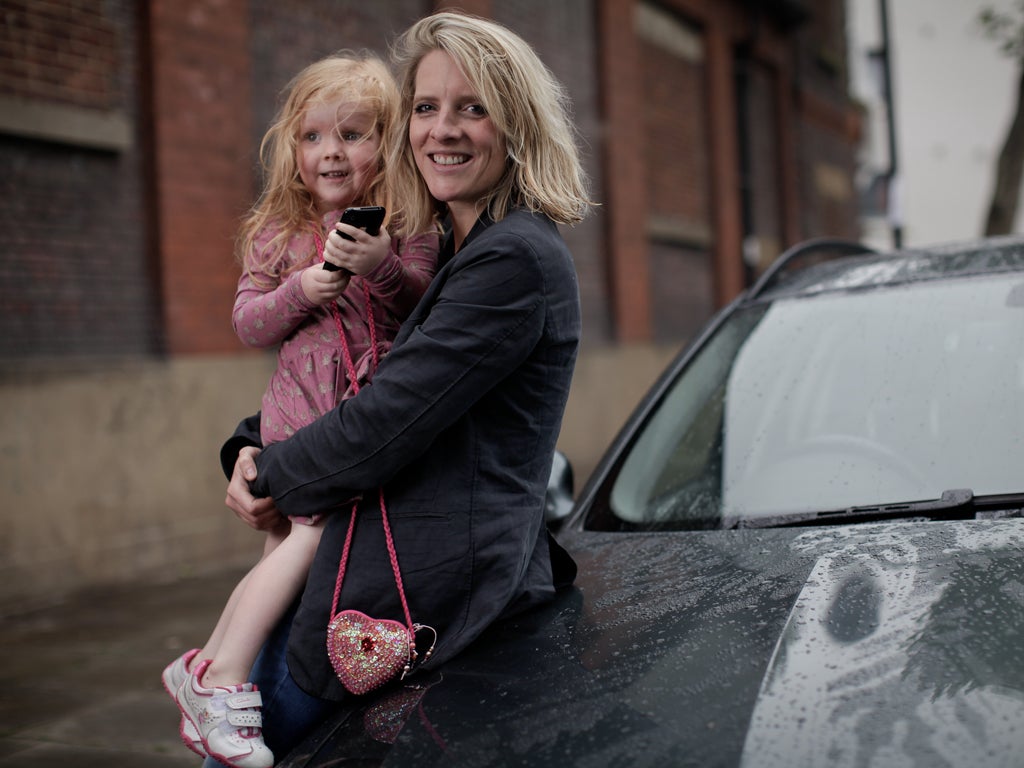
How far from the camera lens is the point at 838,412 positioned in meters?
2.79

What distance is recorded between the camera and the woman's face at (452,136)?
2.05 metres

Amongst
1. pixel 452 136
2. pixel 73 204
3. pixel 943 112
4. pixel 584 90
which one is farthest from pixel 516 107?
pixel 943 112

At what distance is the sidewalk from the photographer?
4.19 metres

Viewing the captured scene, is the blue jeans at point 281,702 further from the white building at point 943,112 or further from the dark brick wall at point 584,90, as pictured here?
the white building at point 943,112

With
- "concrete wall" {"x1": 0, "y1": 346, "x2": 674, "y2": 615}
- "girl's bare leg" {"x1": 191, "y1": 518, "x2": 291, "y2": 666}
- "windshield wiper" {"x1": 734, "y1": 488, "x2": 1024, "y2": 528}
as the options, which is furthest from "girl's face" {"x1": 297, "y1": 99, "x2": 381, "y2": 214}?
"concrete wall" {"x1": 0, "y1": 346, "x2": 674, "y2": 615}

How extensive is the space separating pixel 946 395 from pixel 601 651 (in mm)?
1164

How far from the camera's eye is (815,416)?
2.82m

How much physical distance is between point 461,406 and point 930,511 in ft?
3.36

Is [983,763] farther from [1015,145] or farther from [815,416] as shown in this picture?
[1015,145]

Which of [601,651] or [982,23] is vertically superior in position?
A: [982,23]

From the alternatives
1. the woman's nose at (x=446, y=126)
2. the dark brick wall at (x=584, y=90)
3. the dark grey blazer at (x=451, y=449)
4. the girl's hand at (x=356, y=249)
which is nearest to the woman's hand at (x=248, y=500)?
the dark grey blazer at (x=451, y=449)

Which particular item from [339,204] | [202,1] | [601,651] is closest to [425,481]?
[601,651]

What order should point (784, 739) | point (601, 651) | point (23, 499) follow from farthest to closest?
point (23, 499) → point (601, 651) → point (784, 739)

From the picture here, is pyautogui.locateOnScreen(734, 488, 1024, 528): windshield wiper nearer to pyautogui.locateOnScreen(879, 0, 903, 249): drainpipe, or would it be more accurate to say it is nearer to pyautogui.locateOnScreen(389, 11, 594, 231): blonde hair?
pyautogui.locateOnScreen(389, 11, 594, 231): blonde hair
